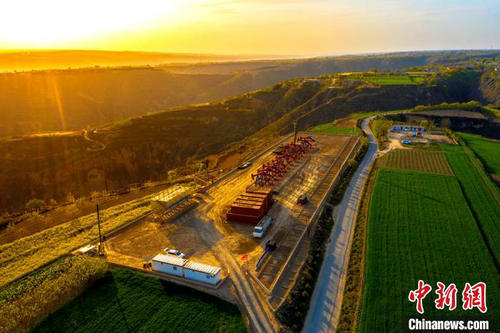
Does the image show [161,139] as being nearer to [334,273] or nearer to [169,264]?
[169,264]

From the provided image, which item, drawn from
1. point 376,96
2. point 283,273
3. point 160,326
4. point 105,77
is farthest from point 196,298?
point 105,77

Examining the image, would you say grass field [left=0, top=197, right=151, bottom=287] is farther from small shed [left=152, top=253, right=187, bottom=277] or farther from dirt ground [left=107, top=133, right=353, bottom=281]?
small shed [left=152, top=253, right=187, bottom=277]

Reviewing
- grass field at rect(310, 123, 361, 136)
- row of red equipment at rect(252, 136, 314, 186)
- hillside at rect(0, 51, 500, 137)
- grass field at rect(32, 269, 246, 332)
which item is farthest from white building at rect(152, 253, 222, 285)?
hillside at rect(0, 51, 500, 137)

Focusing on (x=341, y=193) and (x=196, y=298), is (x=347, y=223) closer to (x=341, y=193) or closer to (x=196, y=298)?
(x=341, y=193)

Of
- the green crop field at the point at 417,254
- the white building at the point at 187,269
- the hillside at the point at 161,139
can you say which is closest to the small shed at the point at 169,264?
the white building at the point at 187,269

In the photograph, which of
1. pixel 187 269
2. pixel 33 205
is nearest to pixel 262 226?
pixel 187 269

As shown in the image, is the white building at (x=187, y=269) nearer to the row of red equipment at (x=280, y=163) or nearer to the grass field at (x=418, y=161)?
the row of red equipment at (x=280, y=163)

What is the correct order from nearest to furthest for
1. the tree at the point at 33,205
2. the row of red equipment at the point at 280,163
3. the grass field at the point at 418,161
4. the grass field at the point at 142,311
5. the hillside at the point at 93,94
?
the grass field at the point at 142,311
the row of red equipment at the point at 280,163
the tree at the point at 33,205
the grass field at the point at 418,161
the hillside at the point at 93,94
